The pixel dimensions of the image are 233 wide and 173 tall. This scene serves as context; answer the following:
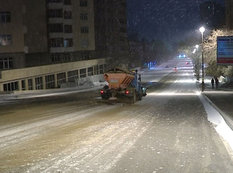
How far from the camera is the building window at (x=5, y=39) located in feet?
162

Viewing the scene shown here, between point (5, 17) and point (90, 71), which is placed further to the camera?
point (90, 71)

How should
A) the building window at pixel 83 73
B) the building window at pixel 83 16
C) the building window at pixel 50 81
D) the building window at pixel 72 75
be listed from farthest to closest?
the building window at pixel 83 16 → the building window at pixel 83 73 → the building window at pixel 72 75 → the building window at pixel 50 81

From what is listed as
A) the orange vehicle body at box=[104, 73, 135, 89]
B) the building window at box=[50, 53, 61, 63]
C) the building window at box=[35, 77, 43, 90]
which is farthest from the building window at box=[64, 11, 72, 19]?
the orange vehicle body at box=[104, 73, 135, 89]

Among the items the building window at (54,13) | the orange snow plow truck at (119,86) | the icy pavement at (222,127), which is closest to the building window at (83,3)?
the building window at (54,13)

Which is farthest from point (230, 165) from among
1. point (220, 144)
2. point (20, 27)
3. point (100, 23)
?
point (100, 23)

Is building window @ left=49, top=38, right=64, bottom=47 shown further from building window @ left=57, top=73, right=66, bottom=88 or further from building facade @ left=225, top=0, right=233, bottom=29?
building facade @ left=225, top=0, right=233, bottom=29

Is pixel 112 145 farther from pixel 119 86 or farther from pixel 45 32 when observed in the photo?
pixel 45 32

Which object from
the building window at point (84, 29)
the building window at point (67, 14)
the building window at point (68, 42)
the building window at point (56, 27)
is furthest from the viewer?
the building window at point (84, 29)

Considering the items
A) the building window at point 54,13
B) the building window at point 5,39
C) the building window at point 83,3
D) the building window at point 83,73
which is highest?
the building window at point 83,3

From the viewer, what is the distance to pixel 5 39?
163 feet

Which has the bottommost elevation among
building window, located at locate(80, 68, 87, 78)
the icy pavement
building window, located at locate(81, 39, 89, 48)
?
the icy pavement

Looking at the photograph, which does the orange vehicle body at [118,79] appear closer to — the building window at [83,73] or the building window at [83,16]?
the building window at [83,73]

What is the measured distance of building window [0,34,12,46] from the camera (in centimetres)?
4941

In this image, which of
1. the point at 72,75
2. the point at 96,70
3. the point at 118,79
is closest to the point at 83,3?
the point at 96,70
